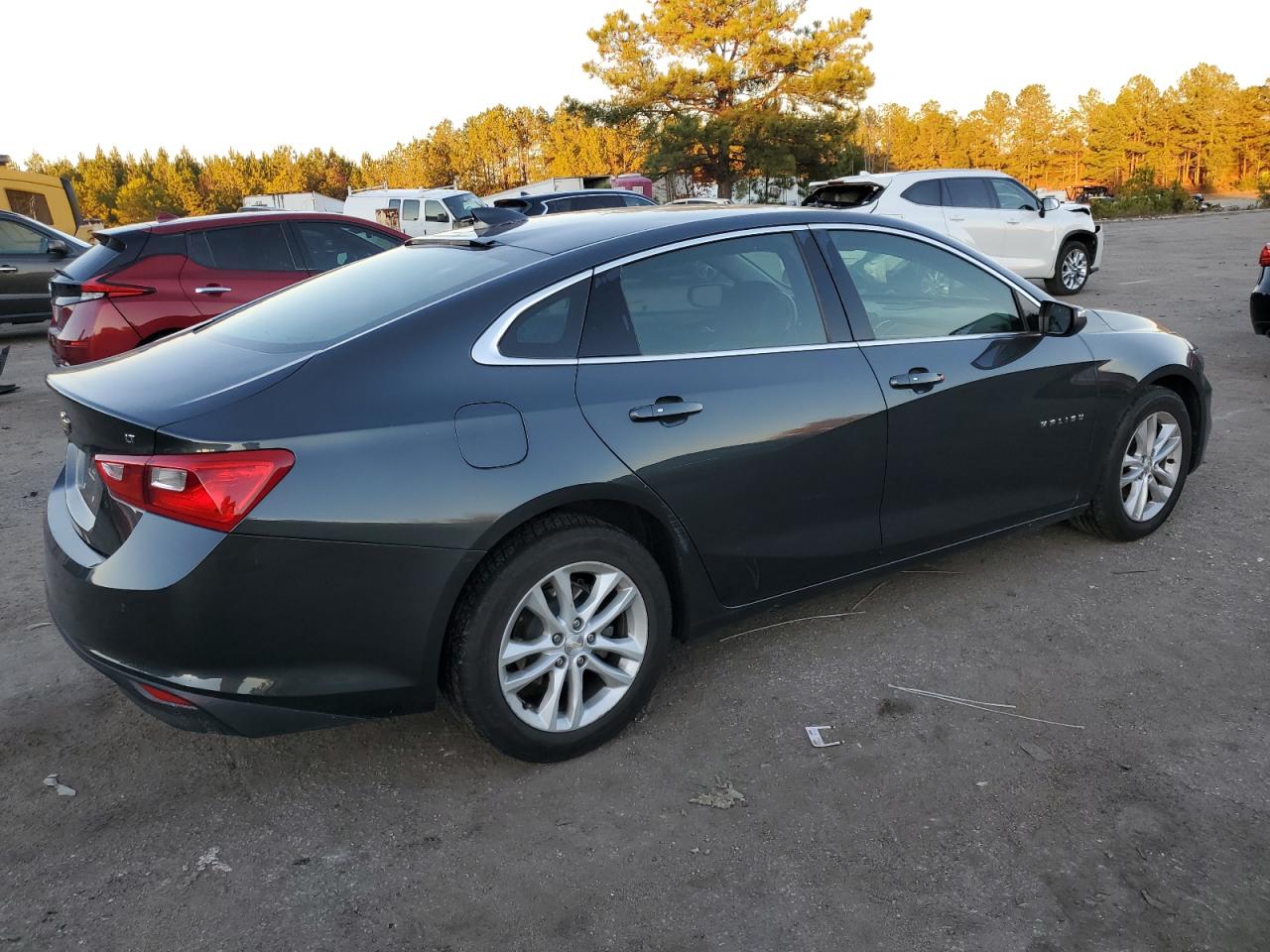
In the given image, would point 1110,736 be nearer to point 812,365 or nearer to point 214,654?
point 812,365

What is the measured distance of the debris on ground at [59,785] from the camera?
9.57 ft

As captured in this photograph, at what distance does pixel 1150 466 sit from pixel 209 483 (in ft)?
13.4

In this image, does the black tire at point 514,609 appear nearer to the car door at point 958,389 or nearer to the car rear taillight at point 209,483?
the car rear taillight at point 209,483

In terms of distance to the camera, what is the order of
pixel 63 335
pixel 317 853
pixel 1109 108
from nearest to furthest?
pixel 317 853 < pixel 63 335 < pixel 1109 108

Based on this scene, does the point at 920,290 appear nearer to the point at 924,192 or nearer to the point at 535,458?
the point at 535,458

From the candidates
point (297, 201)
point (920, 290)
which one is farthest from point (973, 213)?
point (297, 201)

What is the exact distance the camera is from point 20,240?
40.1ft

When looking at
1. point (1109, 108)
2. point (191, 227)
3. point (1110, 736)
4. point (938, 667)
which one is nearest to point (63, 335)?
point (191, 227)

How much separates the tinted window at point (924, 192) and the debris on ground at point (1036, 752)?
441 inches

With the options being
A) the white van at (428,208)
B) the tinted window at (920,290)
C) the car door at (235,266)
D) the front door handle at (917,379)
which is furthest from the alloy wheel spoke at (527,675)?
the white van at (428,208)

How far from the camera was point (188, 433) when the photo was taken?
8.03ft

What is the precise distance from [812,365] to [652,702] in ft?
4.20

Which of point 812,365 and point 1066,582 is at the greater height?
point 812,365

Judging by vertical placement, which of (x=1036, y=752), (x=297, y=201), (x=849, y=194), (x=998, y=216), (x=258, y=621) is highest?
(x=297, y=201)
